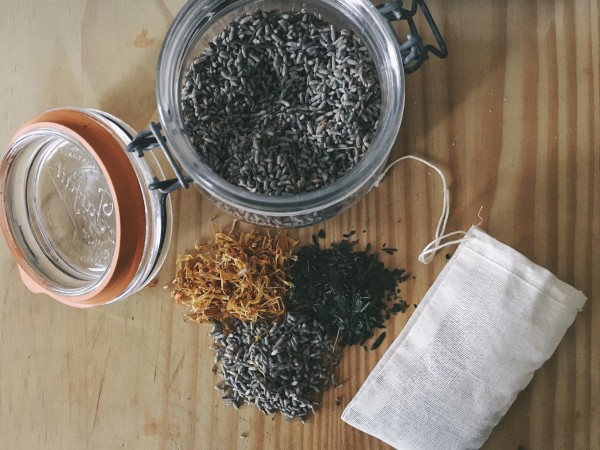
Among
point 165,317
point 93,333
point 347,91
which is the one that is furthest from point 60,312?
point 347,91

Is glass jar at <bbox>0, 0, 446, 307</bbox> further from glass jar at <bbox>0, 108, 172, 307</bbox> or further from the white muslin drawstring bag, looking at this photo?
the white muslin drawstring bag

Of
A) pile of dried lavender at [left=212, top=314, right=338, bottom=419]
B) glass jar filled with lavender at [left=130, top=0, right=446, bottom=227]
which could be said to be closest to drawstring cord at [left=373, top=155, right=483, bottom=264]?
glass jar filled with lavender at [left=130, top=0, right=446, bottom=227]

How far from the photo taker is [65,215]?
101cm

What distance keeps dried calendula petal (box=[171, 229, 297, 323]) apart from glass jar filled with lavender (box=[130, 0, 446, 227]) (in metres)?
0.06

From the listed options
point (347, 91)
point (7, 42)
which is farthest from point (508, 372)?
point (7, 42)

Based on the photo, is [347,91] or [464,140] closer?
[347,91]

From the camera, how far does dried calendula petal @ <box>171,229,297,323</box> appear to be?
96cm

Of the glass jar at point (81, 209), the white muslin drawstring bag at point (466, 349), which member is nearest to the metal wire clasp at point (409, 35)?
the white muslin drawstring bag at point (466, 349)

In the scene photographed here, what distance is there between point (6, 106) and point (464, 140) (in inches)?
29.2

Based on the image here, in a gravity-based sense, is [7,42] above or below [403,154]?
above

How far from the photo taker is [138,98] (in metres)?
1.01

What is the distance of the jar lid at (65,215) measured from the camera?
2.94ft

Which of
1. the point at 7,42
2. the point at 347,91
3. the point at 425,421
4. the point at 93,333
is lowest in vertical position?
the point at 425,421

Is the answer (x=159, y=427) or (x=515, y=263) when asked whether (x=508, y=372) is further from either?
(x=159, y=427)
